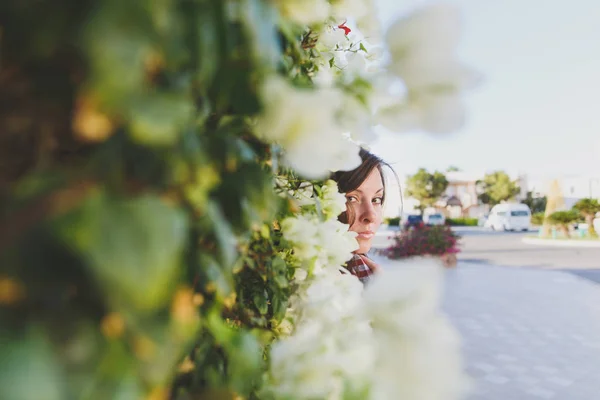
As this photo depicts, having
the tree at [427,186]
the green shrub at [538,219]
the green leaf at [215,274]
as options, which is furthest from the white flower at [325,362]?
the tree at [427,186]

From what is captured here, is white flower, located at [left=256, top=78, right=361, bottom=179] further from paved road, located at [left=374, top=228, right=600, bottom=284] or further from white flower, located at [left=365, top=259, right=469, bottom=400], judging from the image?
paved road, located at [left=374, top=228, right=600, bottom=284]

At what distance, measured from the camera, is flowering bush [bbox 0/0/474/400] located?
24 centimetres

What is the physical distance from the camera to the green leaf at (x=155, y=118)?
0.83ft

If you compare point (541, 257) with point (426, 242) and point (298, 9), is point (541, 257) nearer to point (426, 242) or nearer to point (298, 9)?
point (426, 242)

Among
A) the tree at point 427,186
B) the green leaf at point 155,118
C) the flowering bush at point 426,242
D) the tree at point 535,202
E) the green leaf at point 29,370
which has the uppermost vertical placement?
the tree at point 427,186

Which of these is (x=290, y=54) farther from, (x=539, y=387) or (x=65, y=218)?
(x=539, y=387)

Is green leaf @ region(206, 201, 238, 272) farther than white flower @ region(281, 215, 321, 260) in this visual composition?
No

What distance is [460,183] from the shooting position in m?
43.9

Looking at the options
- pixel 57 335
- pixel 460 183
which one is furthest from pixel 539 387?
pixel 460 183

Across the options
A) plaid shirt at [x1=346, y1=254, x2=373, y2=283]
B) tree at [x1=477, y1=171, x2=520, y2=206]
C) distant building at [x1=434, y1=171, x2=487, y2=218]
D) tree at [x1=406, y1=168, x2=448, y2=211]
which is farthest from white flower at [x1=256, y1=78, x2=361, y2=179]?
distant building at [x1=434, y1=171, x2=487, y2=218]

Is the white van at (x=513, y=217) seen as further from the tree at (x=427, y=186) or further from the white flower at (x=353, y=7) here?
the white flower at (x=353, y=7)

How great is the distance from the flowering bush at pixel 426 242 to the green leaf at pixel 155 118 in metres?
10.8

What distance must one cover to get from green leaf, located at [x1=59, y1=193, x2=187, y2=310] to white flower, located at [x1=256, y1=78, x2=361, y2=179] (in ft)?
0.45

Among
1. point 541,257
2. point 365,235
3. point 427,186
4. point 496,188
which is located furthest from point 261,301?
point 496,188
